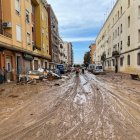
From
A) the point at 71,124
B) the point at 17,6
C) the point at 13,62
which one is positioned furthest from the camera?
the point at 17,6

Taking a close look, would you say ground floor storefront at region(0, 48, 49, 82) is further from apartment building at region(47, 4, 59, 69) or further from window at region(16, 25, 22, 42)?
apartment building at region(47, 4, 59, 69)

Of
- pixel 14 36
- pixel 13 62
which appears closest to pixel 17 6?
pixel 14 36

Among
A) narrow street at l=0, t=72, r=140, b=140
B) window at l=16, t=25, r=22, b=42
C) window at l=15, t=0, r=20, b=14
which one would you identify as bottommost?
narrow street at l=0, t=72, r=140, b=140

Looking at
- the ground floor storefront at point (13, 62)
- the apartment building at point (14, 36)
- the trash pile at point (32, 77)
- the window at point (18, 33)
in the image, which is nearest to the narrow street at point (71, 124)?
the apartment building at point (14, 36)

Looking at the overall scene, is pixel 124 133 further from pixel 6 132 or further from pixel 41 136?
pixel 6 132

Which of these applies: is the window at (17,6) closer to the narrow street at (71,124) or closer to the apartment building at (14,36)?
the apartment building at (14,36)

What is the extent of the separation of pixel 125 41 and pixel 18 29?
73.7 feet

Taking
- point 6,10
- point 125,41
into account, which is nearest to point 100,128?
point 6,10

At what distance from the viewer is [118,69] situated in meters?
54.6

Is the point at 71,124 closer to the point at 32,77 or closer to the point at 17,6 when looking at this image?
the point at 32,77

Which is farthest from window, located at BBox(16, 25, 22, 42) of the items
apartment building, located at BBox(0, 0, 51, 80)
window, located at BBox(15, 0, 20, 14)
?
window, located at BBox(15, 0, 20, 14)

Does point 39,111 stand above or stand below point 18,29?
below

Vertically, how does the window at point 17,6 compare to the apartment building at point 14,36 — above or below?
above

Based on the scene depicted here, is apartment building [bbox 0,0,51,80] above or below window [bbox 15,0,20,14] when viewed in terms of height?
below
